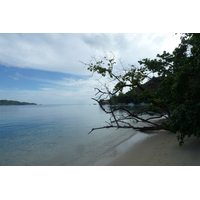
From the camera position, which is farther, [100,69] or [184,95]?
[100,69]

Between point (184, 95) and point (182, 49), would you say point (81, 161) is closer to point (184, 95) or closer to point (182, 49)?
point (184, 95)

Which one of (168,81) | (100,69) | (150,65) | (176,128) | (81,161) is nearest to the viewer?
(176,128)

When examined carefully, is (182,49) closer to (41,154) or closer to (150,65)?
(150,65)

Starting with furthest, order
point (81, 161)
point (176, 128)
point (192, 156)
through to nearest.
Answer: point (81, 161) < point (176, 128) < point (192, 156)

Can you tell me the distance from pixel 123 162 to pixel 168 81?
399cm

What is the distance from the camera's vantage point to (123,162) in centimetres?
581

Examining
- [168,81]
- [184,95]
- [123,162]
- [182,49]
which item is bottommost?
[123,162]

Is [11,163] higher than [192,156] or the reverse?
the reverse

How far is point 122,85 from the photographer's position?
8.87m

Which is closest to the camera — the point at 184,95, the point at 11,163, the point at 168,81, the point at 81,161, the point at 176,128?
the point at 176,128

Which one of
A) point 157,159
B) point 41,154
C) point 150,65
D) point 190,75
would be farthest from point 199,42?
point 41,154

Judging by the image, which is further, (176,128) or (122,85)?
(122,85)

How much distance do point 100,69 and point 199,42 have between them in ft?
17.5

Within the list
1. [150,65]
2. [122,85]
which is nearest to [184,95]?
[122,85]
